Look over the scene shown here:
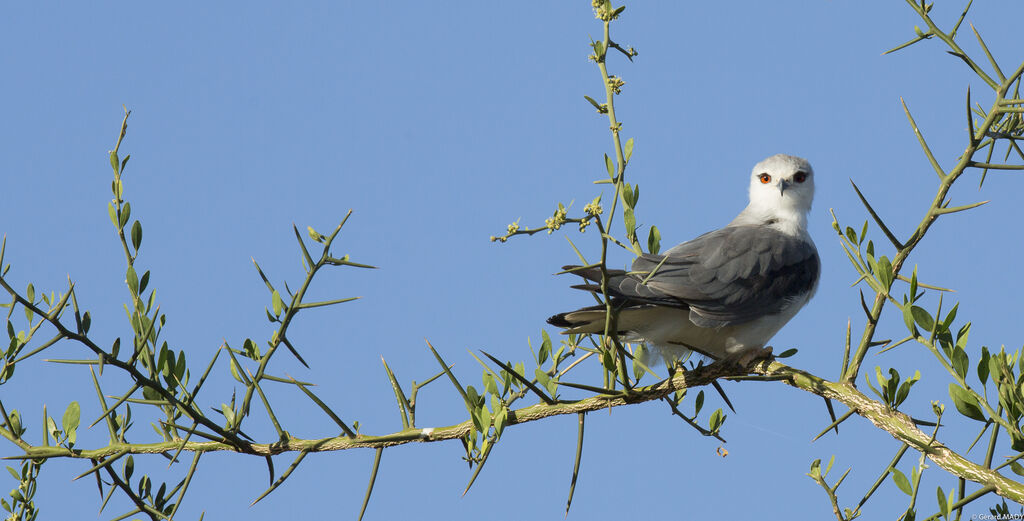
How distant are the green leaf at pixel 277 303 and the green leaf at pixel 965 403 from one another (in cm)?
212

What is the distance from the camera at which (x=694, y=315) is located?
4848 millimetres

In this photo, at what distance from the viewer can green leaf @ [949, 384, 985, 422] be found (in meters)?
2.58

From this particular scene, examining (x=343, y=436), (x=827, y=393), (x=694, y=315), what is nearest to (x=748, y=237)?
(x=694, y=315)

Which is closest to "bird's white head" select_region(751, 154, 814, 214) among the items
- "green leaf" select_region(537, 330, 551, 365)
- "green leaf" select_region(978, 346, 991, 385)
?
"green leaf" select_region(537, 330, 551, 365)

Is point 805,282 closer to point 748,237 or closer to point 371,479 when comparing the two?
point 748,237

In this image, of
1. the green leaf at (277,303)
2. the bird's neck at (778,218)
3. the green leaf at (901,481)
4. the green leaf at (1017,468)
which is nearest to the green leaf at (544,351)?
the green leaf at (277,303)

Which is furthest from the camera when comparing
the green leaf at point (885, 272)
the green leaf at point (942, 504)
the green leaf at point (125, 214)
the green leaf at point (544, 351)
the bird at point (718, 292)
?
the bird at point (718, 292)

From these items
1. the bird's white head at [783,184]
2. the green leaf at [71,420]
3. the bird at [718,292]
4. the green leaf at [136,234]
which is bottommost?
the green leaf at [71,420]

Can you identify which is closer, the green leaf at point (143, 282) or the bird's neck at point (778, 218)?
the green leaf at point (143, 282)

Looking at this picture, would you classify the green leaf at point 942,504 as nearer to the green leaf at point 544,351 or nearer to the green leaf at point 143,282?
the green leaf at point 544,351

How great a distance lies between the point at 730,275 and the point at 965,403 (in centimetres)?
258

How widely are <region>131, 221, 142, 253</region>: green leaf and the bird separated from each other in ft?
5.77

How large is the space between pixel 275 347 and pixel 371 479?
1.81ft

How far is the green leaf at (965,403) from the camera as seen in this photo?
2.58 metres
